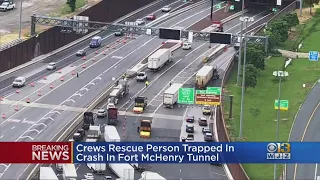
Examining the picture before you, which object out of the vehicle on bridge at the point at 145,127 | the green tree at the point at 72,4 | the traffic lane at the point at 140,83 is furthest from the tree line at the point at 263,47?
the green tree at the point at 72,4

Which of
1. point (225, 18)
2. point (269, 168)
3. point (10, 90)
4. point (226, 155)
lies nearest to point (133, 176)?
point (269, 168)

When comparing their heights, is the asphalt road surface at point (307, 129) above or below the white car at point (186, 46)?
below

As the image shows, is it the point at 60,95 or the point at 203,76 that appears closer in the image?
the point at 60,95

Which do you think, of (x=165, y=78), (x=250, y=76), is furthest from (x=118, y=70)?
(x=250, y=76)

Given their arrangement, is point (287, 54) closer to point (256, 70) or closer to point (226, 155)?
point (256, 70)

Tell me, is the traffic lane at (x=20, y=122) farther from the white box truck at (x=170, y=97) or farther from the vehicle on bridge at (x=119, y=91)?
the white box truck at (x=170, y=97)

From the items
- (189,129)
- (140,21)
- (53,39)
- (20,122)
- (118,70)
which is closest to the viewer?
(189,129)

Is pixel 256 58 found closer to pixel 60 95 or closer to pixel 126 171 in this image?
pixel 60 95
